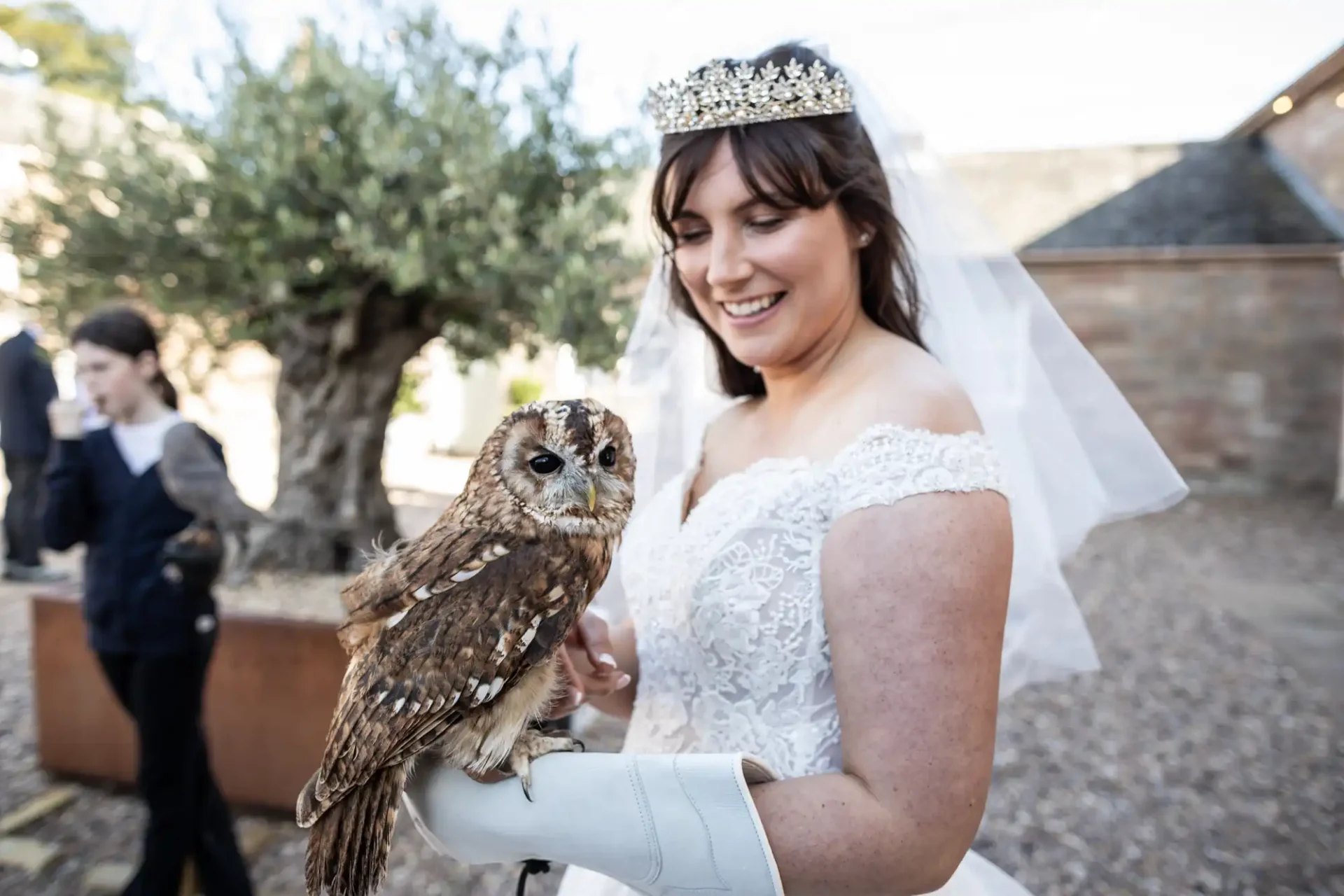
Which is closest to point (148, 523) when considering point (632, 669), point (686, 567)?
point (632, 669)

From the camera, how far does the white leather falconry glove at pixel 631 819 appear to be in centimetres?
112

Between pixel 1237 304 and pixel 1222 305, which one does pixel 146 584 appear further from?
pixel 1237 304

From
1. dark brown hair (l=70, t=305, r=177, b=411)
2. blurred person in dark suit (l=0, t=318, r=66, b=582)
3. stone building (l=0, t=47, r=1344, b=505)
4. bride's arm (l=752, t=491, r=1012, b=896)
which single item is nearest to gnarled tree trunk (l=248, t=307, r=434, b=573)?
dark brown hair (l=70, t=305, r=177, b=411)

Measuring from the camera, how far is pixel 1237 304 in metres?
14.0

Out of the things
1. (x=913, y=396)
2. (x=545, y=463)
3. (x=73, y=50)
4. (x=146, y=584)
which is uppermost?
(x=73, y=50)

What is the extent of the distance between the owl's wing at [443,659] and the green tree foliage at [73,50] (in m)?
4.43

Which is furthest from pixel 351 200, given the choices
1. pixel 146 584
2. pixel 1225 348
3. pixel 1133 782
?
pixel 1225 348

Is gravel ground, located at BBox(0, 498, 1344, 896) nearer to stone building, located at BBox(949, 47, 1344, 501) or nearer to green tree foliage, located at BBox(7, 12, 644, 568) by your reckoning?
green tree foliage, located at BBox(7, 12, 644, 568)

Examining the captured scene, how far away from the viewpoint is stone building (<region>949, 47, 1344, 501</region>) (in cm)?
1355

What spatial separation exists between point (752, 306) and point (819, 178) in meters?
0.24

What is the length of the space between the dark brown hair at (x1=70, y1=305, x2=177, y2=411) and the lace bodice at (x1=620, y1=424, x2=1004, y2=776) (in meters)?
2.62

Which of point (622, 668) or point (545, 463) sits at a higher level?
point (545, 463)

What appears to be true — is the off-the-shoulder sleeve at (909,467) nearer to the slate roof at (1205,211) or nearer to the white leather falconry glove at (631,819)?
the white leather falconry glove at (631,819)

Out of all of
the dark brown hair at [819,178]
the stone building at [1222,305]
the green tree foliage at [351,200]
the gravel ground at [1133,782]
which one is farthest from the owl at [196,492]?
the stone building at [1222,305]
